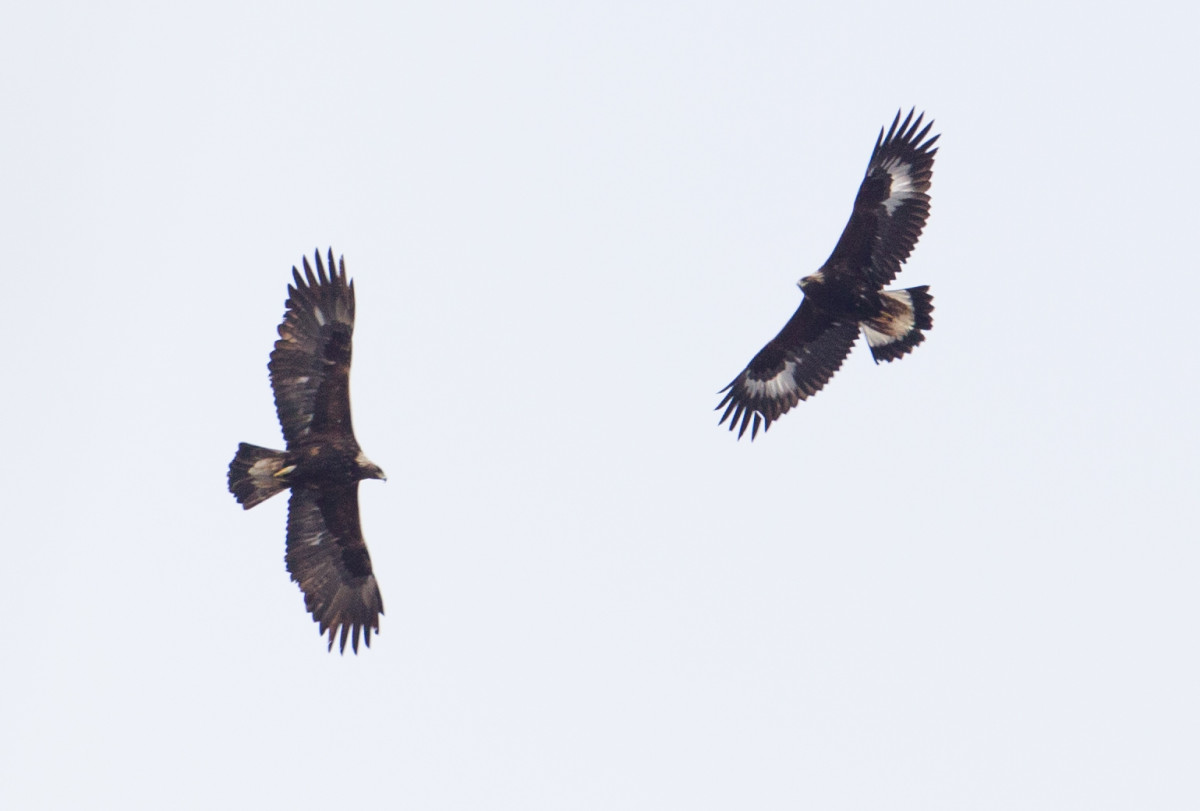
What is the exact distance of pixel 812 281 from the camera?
16.8m

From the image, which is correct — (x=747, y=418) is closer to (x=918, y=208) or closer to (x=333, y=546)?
(x=918, y=208)

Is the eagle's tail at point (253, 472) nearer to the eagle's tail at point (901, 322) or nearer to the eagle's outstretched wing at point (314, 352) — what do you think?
the eagle's outstretched wing at point (314, 352)

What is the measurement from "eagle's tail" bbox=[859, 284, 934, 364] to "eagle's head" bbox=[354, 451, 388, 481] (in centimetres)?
575

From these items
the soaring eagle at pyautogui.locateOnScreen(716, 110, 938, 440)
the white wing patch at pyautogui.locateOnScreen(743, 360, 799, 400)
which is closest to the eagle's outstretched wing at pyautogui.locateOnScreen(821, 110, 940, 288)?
the soaring eagle at pyautogui.locateOnScreen(716, 110, 938, 440)

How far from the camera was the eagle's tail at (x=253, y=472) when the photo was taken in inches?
587

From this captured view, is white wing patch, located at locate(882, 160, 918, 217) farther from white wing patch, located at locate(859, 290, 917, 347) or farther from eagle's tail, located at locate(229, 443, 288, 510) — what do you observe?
eagle's tail, located at locate(229, 443, 288, 510)

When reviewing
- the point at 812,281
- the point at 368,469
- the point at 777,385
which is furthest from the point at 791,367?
the point at 368,469

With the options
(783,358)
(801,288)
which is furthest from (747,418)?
(801,288)

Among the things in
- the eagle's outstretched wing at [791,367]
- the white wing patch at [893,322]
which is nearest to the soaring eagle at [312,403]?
the eagle's outstretched wing at [791,367]

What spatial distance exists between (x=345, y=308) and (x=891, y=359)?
6146mm

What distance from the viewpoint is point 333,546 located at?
16.0 meters

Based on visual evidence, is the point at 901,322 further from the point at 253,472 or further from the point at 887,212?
the point at 253,472

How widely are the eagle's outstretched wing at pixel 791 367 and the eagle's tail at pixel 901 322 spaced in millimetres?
413

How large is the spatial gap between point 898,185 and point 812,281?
1407 millimetres
